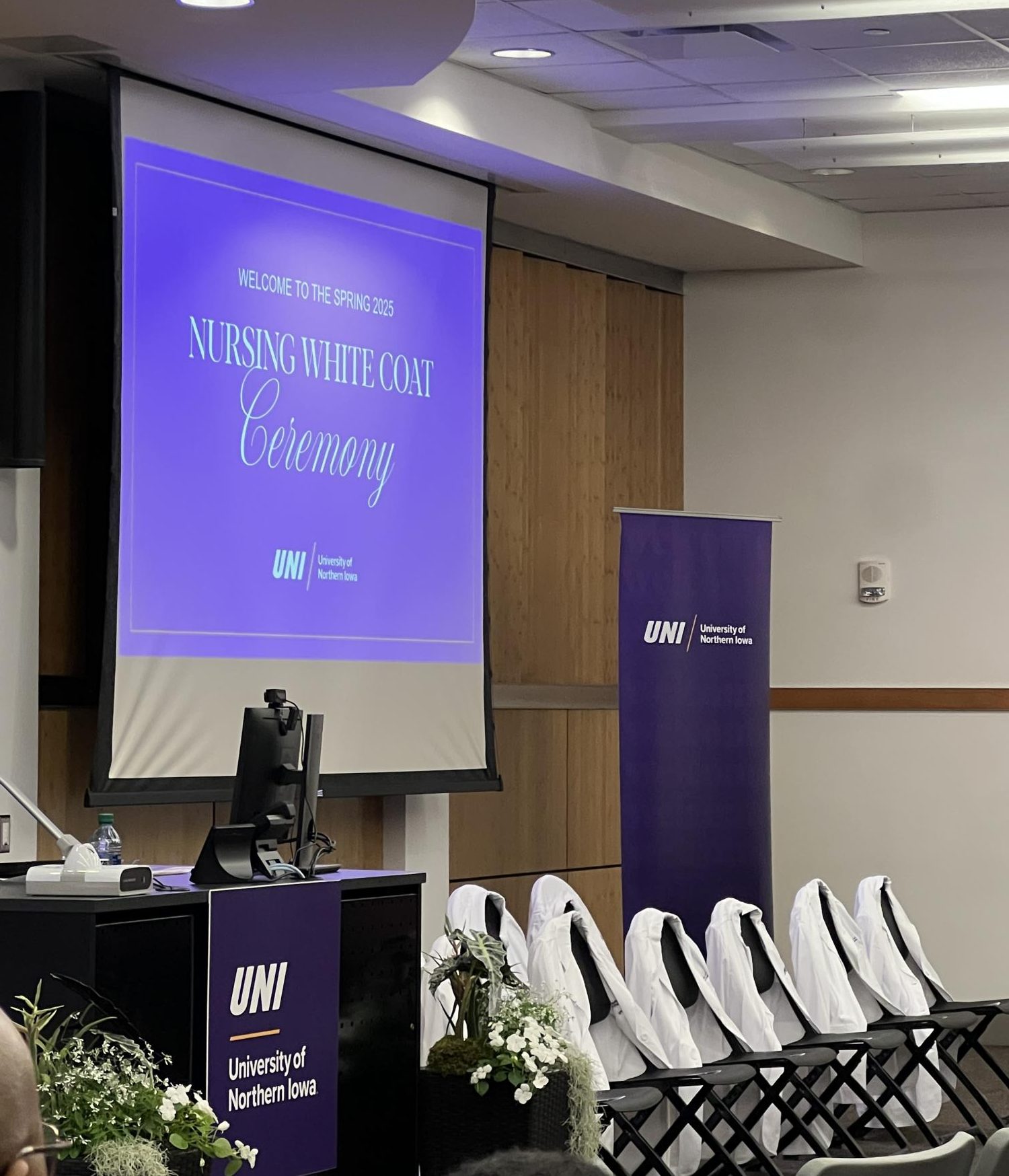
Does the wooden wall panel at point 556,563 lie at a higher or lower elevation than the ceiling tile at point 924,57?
lower

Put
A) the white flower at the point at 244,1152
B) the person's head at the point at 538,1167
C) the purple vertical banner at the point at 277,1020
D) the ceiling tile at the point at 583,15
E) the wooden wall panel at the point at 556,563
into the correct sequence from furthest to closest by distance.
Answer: the wooden wall panel at the point at 556,563
the ceiling tile at the point at 583,15
the purple vertical banner at the point at 277,1020
the white flower at the point at 244,1152
the person's head at the point at 538,1167

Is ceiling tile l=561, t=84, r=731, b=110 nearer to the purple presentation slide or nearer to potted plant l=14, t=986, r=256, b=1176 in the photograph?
the purple presentation slide

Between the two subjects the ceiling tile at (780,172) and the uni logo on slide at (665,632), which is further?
the ceiling tile at (780,172)

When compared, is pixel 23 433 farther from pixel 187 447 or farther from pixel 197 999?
pixel 197 999

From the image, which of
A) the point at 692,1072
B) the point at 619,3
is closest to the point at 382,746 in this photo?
the point at 692,1072

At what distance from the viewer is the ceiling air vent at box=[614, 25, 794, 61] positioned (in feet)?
23.4

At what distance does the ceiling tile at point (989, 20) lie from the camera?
22.6 feet

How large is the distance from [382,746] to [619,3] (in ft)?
9.96

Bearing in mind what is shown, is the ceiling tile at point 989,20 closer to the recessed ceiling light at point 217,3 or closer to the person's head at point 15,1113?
the recessed ceiling light at point 217,3

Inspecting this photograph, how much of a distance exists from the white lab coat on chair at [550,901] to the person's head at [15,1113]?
562 centimetres

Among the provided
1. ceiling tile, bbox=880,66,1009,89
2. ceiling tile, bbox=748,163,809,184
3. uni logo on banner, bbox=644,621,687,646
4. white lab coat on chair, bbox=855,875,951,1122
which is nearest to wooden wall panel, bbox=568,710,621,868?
uni logo on banner, bbox=644,621,687,646

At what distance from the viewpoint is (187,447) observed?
274 inches

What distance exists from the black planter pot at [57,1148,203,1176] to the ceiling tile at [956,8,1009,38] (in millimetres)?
4857

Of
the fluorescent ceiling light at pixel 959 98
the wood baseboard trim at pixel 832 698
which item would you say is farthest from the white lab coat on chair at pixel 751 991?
the fluorescent ceiling light at pixel 959 98
